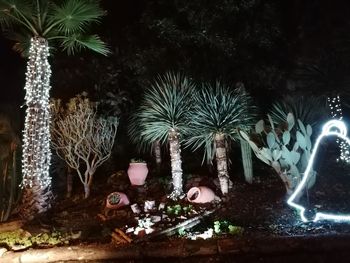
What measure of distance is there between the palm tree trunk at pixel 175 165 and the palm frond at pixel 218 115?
0.50 metres

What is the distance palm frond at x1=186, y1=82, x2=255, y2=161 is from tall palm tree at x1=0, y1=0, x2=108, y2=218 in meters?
3.25

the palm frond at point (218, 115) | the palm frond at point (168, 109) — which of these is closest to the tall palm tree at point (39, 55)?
the palm frond at point (168, 109)

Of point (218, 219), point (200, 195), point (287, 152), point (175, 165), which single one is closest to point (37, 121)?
point (175, 165)

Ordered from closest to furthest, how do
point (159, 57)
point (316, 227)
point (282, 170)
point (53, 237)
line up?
1. point (316, 227)
2. point (53, 237)
3. point (282, 170)
4. point (159, 57)

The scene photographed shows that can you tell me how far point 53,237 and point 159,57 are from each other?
22.3 ft

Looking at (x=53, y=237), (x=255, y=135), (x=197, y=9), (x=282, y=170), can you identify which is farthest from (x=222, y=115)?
(x=53, y=237)

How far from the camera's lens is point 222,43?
12320 millimetres

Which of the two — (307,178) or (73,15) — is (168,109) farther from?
(307,178)

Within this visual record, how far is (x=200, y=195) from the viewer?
984 cm

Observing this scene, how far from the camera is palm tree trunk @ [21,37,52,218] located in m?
9.42

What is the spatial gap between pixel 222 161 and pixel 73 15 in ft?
16.5

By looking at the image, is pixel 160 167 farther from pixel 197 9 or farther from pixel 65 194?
pixel 197 9

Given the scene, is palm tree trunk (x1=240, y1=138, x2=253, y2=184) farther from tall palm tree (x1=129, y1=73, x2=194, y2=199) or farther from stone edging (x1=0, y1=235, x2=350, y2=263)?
stone edging (x1=0, y1=235, x2=350, y2=263)

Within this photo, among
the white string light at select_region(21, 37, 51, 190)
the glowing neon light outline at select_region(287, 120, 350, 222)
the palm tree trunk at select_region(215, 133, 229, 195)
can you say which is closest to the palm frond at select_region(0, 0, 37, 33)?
the white string light at select_region(21, 37, 51, 190)
